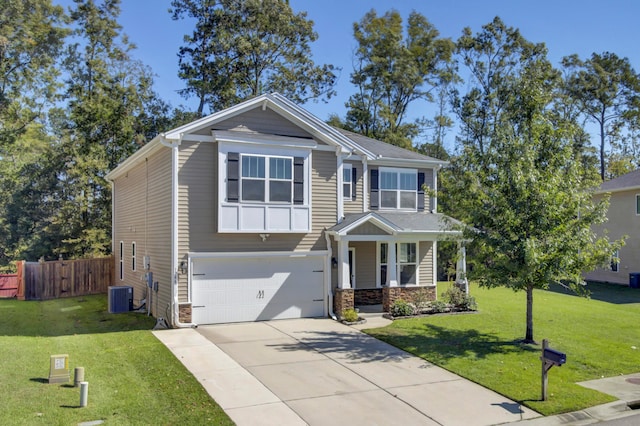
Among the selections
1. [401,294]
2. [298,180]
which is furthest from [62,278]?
[401,294]

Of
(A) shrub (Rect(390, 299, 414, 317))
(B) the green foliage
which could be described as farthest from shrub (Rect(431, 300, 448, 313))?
(A) shrub (Rect(390, 299, 414, 317))

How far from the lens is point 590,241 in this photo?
12.6m

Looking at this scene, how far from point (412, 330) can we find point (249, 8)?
24787mm

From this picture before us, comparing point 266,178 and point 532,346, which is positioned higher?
→ point 266,178

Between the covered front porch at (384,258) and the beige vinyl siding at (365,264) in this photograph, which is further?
the beige vinyl siding at (365,264)

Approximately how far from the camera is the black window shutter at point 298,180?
16.3m

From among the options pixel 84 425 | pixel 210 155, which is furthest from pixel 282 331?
pixel 84 425

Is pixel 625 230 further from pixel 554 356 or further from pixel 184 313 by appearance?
pixel 184 313

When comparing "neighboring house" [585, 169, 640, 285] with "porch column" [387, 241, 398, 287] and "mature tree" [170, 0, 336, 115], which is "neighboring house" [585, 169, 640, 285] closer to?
"porch column" [387, 241, 398, 287]

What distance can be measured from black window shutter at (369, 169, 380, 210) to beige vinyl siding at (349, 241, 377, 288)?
145 centimetres

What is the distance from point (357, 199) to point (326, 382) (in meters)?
9.70

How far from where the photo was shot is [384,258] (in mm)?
19766

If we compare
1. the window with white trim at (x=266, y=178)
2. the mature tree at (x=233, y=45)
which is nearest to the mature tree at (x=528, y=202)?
the window with white trim at (x=266, y=178)

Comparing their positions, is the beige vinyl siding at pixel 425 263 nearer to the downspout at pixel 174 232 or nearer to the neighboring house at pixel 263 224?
the neighboring house at pixel 263 224
